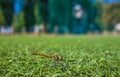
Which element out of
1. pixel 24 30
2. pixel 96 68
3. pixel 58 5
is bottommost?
pixel 96 68

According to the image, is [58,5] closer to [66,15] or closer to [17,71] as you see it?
[66,15]

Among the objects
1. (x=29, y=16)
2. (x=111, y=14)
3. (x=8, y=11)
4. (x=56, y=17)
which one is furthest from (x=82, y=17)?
(x=111, y=14)

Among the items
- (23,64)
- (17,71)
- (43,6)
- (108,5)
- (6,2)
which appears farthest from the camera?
(108,5)

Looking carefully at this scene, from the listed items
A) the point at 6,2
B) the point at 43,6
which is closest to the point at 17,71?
the point at 43,6

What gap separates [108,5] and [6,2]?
13704 mm

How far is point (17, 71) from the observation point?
2021mm

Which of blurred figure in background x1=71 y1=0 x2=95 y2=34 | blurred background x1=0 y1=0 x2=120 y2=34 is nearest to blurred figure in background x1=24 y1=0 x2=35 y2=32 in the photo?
blurred background x1=0 y1=0 x2=120 y2=34

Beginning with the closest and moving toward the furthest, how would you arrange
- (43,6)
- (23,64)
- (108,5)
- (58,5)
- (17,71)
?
(17,71) → (23,64) → (58,5) → (43,6) → (108,5)

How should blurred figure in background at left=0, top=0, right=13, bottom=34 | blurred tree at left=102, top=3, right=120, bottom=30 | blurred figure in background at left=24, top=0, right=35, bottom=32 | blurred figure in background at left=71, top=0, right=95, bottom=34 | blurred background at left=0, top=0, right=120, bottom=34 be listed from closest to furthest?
1. blurred background at left=0, top=0, right=120, bottom=34
2. blurred figure in background at left=71, top=0, right=95, bottom=34
3. blurred figure in background at left=24, top=0, right=35, bottom=32
4. blurred figure in background at left=0, top=0, right=13, bottom=34
5. blurred tree at left=102, top=3, right=120, bottom=30

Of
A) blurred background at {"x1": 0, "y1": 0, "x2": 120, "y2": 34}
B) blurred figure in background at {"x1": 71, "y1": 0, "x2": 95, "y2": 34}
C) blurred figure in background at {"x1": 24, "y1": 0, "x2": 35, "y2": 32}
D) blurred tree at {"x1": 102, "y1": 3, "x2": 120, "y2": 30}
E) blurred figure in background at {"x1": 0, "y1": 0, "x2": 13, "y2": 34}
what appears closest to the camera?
blurred background at {"x1": 0, "y1": 0, "x2": 120, "y2": 34}

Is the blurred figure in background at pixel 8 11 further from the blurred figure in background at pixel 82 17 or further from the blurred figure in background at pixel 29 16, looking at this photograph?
the blurred figure in background at pixel 82 17

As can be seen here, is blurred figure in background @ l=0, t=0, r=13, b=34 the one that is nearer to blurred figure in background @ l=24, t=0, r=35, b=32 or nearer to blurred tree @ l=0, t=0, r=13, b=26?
blurred tree @ l=0, t=0, r=13, b=26

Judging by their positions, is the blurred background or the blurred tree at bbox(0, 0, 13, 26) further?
the blurred tree at bbox(0, 0, 13, 26)

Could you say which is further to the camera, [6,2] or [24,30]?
[6,2]
